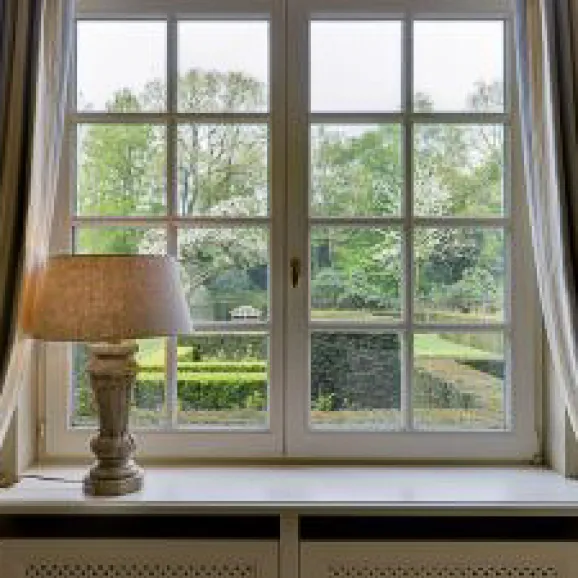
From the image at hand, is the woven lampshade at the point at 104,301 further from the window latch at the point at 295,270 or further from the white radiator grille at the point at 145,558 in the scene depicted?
the white radiator grille at the point at 145,558

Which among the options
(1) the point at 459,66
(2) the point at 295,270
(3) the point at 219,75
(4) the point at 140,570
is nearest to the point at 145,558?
(4) the point at 140,570

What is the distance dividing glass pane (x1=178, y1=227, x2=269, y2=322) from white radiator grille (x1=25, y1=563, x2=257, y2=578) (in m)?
0.73

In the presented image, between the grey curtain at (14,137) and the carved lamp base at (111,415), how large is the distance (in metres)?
0.25

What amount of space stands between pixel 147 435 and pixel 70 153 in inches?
36.2

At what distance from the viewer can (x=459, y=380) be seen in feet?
6.82

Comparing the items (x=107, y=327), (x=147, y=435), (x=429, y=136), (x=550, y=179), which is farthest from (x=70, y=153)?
(x=550, y=179)

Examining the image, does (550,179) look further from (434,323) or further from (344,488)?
(344,488)

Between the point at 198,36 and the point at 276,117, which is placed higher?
the point at 198,36

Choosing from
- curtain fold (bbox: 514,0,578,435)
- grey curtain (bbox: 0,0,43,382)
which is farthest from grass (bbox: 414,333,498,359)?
grey curtain (bbox: 0,0,43,382)

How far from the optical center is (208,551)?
5.68ft

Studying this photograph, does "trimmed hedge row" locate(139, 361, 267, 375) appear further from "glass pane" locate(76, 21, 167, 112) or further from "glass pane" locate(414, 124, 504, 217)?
"glass pane" locate(76, 21, 167, 112)

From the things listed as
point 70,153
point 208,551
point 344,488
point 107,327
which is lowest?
point 208,551

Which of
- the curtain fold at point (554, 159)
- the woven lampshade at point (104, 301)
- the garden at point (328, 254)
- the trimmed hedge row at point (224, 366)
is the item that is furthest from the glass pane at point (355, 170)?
the woven lampshade at point (104, 301)

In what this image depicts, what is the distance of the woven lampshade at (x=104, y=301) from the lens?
1600 millimetres
